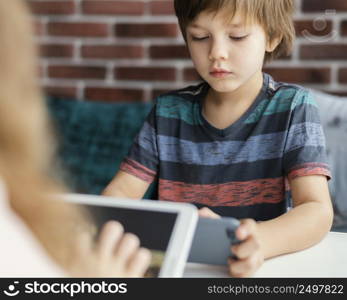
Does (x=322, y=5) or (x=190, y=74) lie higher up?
(x=322, y=5)

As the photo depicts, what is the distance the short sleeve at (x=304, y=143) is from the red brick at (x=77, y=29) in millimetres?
1224

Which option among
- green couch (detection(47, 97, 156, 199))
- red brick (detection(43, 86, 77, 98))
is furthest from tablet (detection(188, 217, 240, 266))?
red brick (detection(43, 86, 77, 98))

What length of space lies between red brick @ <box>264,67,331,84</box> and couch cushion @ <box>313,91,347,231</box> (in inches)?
13.3

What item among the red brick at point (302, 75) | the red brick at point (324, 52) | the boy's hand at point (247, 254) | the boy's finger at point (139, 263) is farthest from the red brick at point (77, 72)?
the boy's finger at point (139, 263)

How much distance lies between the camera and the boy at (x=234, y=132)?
997mm

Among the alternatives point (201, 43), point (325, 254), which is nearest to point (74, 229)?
point (325, 254)

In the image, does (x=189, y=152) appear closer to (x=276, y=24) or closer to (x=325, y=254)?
(x=276, y=24)

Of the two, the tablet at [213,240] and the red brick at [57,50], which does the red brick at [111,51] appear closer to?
the red brick at [57,50]

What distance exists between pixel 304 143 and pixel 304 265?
0.32m

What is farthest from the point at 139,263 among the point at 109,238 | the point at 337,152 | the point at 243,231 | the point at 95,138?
the point at 95,138

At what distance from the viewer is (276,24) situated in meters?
1.08

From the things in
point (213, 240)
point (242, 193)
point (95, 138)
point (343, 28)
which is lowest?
point (95, 138)

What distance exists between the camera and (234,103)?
44.3 inches

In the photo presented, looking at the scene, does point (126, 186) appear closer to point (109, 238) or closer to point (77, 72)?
point (109, 238)
